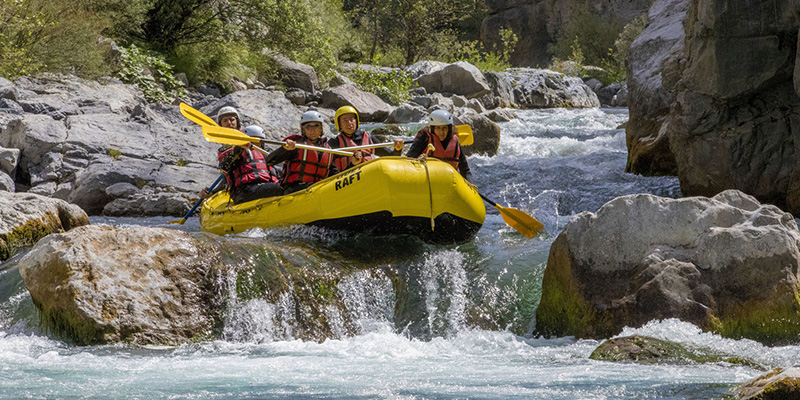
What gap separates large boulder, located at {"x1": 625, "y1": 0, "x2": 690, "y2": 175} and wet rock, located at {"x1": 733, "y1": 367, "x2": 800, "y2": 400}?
6.51 metres

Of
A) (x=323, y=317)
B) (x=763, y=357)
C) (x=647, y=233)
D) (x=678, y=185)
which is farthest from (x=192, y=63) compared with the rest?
(x=763, y=357)

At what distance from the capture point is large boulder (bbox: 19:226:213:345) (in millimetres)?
4211

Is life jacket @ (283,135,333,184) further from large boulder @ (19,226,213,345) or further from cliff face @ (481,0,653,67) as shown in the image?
cliff face @ (481,0,653,67)

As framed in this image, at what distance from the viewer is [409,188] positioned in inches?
218

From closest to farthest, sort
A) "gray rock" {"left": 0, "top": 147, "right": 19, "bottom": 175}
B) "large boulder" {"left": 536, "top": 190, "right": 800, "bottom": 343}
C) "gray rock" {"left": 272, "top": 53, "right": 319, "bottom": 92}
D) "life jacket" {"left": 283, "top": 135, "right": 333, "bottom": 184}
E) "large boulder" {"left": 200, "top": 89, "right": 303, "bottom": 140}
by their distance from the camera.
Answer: "large boulder" {"left": 536, "top": 190, "right": 800, "bottom": 343}
"life jacket" {"left": 283, "top": 135, "right": 333, "bottom": 184}
"gray rock" {"left": 0, "top": 147, "right": 19, "bottom": 175}
"large boulder" {"left": 200, "top": 89, "right": 303, "bottom": 140}
"gray rock" {"left": 272, "top": 53, "right": 319, "bottom": 92}

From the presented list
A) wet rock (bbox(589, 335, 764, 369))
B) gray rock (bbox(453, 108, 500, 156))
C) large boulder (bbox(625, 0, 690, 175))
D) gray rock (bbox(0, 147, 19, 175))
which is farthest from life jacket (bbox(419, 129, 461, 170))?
gray rock (bbox(0, 147, 19, 175))

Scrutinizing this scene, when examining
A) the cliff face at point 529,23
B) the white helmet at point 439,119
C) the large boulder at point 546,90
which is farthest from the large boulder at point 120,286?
the cliff face at point 529,23

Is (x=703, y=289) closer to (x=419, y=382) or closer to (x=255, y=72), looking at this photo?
(x=419, y=382)

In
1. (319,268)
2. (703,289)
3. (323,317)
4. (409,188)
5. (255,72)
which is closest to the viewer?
(703,289)

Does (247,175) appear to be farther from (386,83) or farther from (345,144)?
(386,83)

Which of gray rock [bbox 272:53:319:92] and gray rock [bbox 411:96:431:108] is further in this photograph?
gray rock [bbox 411:96:431:108]

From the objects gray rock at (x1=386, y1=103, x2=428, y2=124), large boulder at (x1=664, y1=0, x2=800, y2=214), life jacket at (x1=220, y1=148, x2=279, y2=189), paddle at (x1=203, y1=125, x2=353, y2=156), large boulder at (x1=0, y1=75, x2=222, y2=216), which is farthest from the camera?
gray rock at (x1=386, y1=103, x2=428, y2=124)

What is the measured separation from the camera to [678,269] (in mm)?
4199

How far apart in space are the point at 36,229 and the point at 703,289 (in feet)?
17.5
